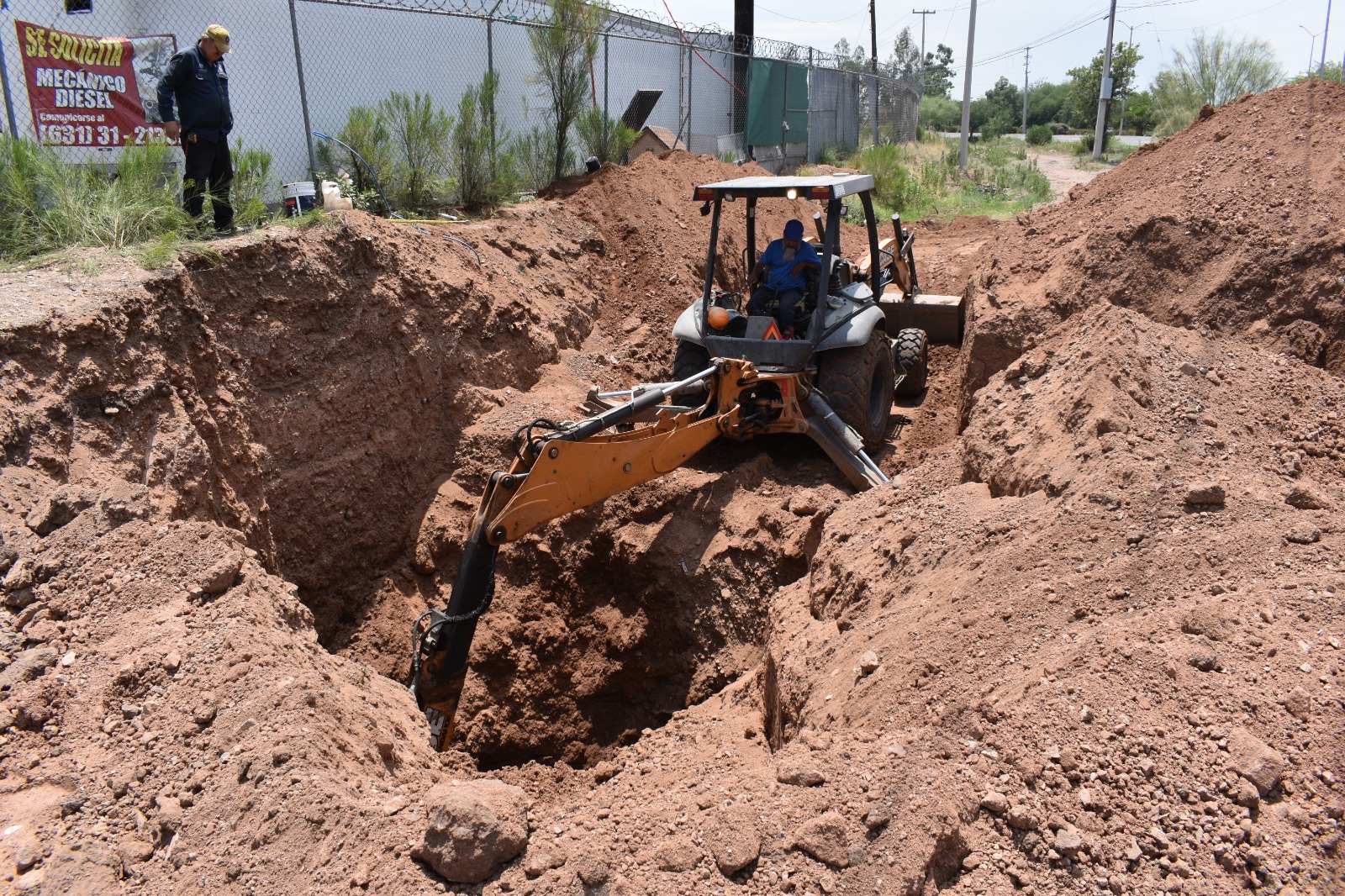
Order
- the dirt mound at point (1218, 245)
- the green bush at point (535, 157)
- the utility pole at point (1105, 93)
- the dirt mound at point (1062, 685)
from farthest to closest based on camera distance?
the utility pole at point (1105, 93) < the green bush at point (535, 157) < the dirt mound at point (1218, 245) < the dirt mound at point (1062, 685)

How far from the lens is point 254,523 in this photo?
5.91 metres

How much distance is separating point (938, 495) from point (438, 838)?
3.22 m

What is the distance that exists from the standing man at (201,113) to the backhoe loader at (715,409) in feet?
9.36

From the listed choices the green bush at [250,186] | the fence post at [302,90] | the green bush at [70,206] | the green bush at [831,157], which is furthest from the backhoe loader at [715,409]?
the green bush at [831,157]

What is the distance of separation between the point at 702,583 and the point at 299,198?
14.6 ft

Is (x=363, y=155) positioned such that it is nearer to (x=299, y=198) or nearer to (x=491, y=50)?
(x=299, y=198)

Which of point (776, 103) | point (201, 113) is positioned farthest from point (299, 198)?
point (776, 103)

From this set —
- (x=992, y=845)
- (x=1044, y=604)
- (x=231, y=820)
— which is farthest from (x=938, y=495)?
(x=231, y=820)

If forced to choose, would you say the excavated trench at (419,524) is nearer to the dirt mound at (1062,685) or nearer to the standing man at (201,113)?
the standing man at (201,113)

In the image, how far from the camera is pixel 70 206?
6172mm

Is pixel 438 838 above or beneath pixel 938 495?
beneath

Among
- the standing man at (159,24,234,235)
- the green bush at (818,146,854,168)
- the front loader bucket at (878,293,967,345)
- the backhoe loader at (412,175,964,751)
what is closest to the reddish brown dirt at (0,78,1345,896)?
the backhoe loader at (412,175,964,751)

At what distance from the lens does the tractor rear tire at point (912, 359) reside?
8992 millimetres

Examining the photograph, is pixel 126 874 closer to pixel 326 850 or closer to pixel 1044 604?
pixel 326 850
